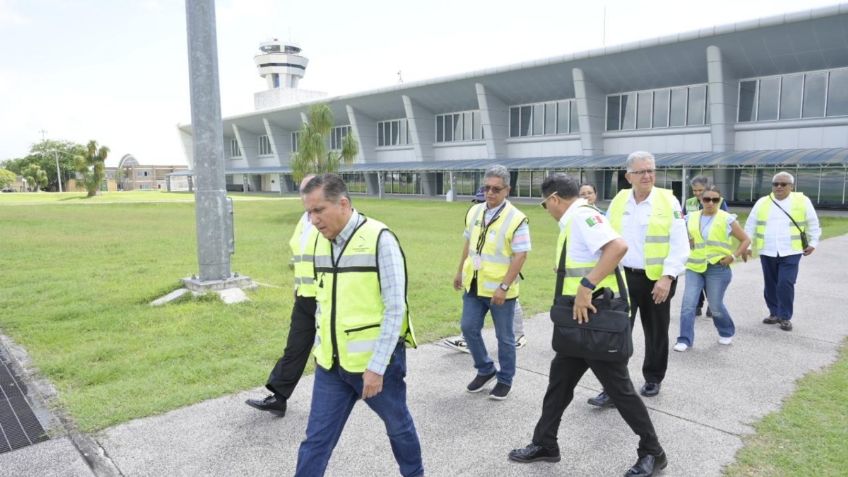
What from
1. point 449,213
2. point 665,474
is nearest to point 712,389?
point 665,474

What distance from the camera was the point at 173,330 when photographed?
21.8 ft

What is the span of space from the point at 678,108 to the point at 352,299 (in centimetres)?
3455

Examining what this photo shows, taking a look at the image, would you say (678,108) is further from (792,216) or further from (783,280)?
(783,280)

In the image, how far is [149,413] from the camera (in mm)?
4250

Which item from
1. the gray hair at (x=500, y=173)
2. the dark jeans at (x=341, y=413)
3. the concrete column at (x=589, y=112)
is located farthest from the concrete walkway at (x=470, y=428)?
the concrete column at (x=589, y=112)

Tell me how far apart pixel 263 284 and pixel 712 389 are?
6.95 metres

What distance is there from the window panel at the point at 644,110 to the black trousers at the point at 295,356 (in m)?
34.1

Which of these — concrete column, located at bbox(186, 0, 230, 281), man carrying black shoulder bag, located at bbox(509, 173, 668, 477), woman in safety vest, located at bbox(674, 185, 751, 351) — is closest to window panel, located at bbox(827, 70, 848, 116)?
woman in safety vest, located at bbox(674, 185, 751, 351)

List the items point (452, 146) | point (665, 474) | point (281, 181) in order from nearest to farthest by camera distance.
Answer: point (665, 474)
point (452, 146)
point (281, 181)

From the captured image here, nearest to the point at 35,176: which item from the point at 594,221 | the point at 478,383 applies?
the point at 478,383

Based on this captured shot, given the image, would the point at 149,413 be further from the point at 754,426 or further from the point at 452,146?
the point at 452,146

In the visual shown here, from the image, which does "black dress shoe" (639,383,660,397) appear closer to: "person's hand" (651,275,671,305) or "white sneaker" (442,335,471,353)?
"person's hand" (651,275,671,305)

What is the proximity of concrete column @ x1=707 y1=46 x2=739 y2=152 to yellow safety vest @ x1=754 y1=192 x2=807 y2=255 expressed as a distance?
25.5 metres

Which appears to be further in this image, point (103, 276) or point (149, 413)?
point (103, 276)
